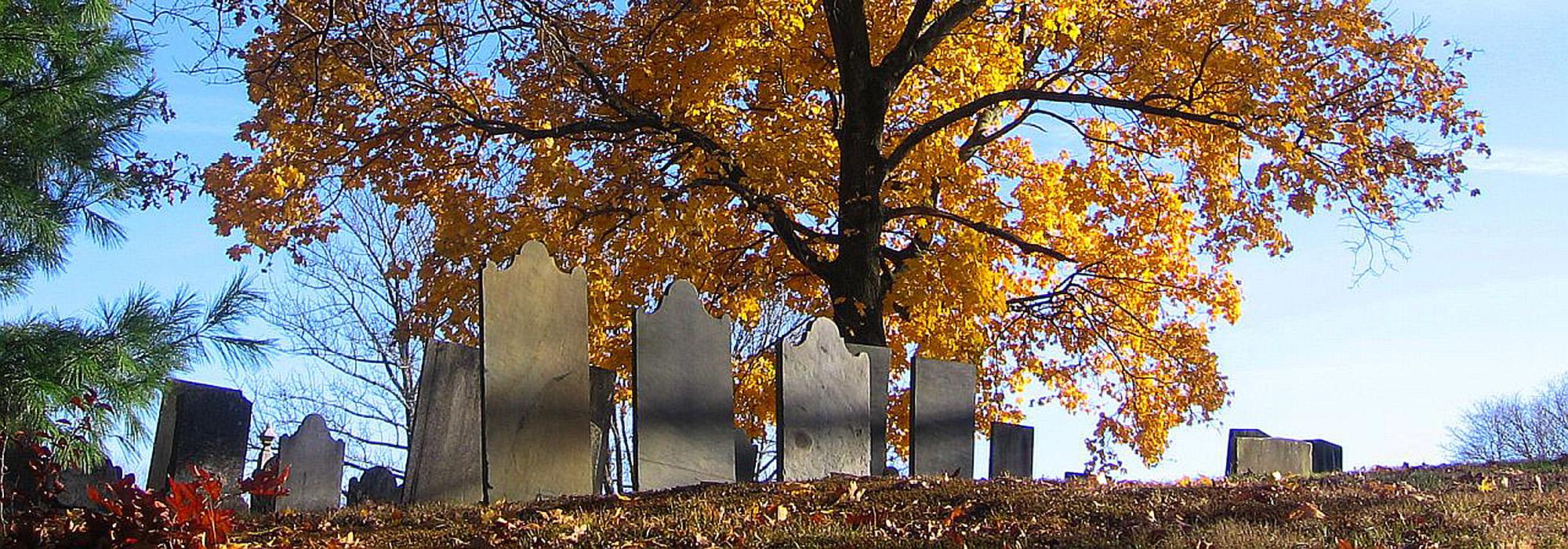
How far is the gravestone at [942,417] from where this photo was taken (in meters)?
11.6

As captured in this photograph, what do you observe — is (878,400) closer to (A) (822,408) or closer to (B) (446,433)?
(A) (822,408)

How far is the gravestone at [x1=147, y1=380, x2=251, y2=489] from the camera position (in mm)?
9945

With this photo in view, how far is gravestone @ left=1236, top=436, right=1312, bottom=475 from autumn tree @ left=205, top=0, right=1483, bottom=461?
133 inches

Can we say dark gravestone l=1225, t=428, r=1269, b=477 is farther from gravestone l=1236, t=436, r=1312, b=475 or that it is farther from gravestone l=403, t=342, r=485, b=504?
gravestone l=403, t=342, r=485, b=504

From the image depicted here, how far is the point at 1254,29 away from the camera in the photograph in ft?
52.4

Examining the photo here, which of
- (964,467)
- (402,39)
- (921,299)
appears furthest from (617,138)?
(964,467)

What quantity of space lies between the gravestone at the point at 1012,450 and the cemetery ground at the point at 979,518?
484 cm

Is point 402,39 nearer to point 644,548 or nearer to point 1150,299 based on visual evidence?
point 644,548

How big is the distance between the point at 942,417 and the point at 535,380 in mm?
4183

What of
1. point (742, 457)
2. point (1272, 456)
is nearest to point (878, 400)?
point (742, 457)

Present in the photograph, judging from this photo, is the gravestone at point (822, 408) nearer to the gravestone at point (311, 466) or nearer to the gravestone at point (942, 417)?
the gravestone at point (942, 417)

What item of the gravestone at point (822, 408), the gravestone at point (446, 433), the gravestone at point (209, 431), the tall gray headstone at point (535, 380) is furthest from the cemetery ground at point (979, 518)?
the gravestone at point (209, 431)

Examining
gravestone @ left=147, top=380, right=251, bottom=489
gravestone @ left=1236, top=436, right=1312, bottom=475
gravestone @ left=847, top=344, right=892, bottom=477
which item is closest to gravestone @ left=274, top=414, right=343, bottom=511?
gravestone @ left=147, top=380, right=251, bottom=489

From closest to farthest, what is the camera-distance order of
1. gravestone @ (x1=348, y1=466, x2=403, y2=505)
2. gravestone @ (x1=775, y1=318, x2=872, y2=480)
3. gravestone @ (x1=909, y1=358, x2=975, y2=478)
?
1. gravestone @ (x1=775, y1=318, x2=872, y2=480)
2. gravestone @ (x1=909, y1=358, x2=975, y2=478)
3. gravestone @ (x1=348, y1=466, x2=403, y2=505)
